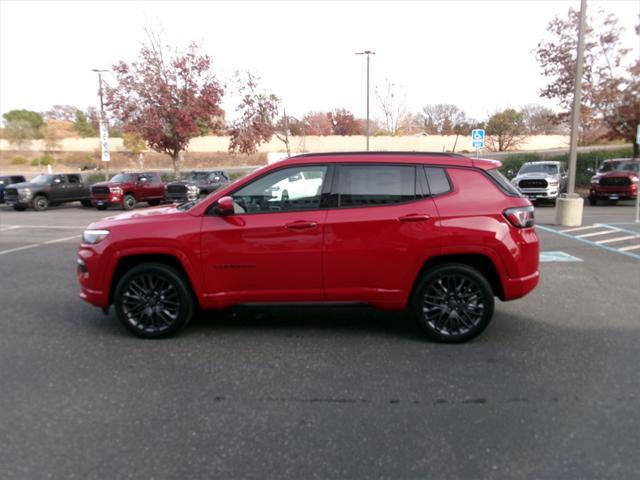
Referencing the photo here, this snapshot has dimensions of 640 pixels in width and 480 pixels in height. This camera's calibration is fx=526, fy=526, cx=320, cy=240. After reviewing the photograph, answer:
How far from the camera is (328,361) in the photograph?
15.8ft

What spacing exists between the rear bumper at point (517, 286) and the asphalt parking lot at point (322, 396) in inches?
20.1

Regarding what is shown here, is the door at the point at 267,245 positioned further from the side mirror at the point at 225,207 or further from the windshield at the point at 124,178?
the windshield at the point at 124,178

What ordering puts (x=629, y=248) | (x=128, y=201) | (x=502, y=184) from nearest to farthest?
(x=502, y=184)
(x=629, y=248)
(x=128, y=201)

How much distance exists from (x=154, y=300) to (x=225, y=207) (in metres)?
1.25

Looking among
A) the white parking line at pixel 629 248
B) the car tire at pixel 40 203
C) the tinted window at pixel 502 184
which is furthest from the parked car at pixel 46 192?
the tinted window at pixel 502 184

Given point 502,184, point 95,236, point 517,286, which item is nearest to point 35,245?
point 95,236

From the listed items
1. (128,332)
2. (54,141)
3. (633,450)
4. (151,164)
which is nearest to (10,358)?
(128,332)

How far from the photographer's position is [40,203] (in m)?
23.5

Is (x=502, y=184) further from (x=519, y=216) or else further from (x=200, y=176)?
(x=200, y=176)

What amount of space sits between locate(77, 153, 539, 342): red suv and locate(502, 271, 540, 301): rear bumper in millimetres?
13

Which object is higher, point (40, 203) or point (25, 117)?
point (25, 117)


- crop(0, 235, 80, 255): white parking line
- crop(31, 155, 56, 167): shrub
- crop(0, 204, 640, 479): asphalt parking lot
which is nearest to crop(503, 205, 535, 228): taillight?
crop(0, 204, 640, 479): asphalt parking lot

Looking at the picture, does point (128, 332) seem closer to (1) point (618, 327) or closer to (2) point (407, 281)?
(2) point (407, 281)

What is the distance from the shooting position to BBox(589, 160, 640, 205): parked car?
71.5 feet
